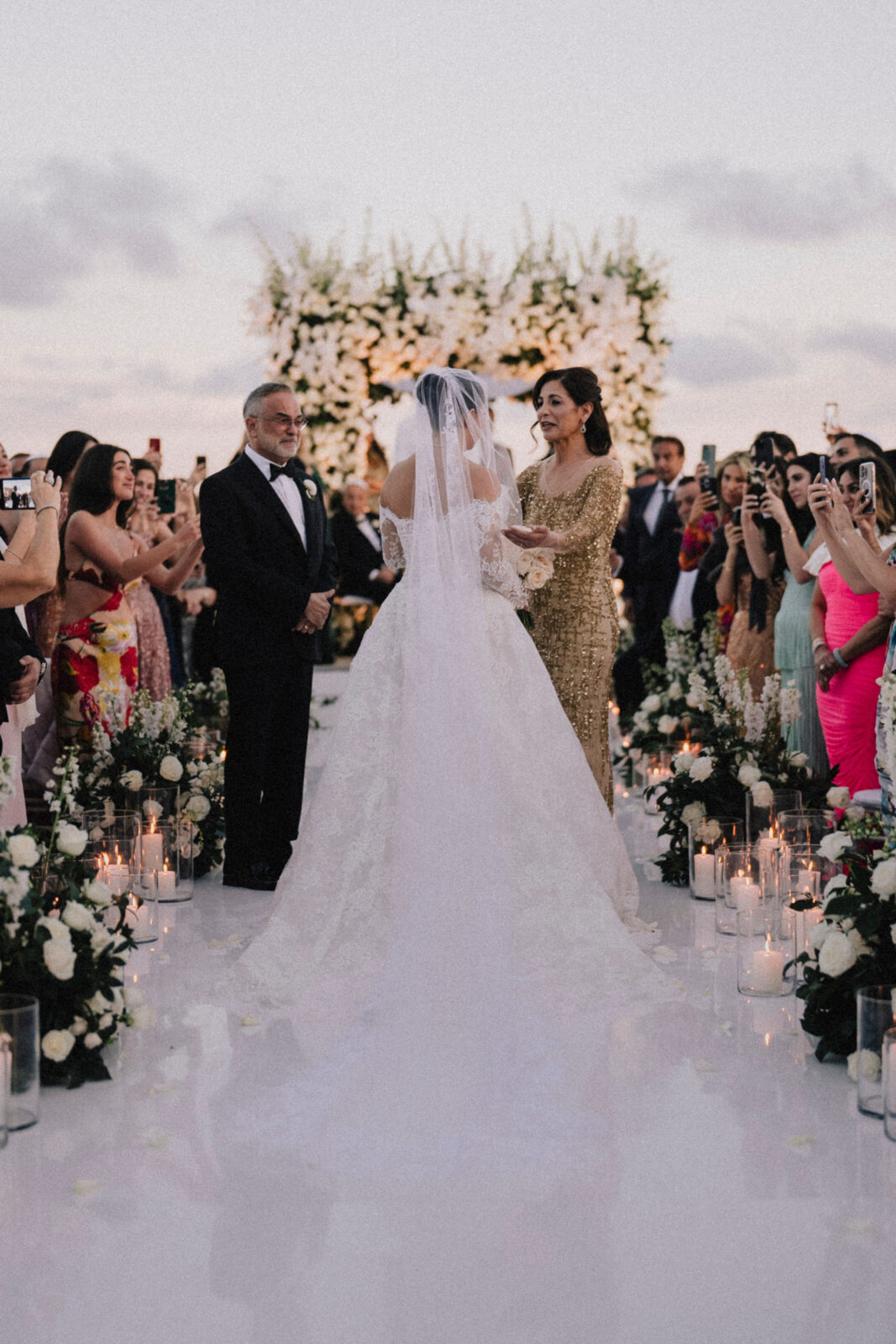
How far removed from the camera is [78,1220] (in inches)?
94.3

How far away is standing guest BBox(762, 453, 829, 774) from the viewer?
18.0 feet

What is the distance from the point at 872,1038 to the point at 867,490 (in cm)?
213

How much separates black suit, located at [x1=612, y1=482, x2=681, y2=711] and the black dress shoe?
12.3 feet

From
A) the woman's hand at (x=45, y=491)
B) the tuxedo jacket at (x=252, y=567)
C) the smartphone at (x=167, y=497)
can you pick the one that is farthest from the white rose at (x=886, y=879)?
the smartphone at (x=167, y=497)

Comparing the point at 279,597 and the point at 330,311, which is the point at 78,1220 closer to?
the point at 279,597

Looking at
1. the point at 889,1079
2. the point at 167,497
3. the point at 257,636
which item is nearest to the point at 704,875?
the point at 257,636

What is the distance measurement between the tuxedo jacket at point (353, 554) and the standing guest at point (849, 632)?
5.83m

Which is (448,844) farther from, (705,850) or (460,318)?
(460,318)

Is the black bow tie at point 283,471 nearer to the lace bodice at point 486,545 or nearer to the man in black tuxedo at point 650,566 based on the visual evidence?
the lace bodice at point 486,545

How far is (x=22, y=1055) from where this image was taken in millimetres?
2727

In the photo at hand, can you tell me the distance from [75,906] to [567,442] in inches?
105

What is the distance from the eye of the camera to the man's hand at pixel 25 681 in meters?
3.71

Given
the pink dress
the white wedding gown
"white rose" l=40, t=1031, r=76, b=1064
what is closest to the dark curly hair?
the white wedding gown

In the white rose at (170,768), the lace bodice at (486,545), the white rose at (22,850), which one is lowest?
the white rose at (170,768)
